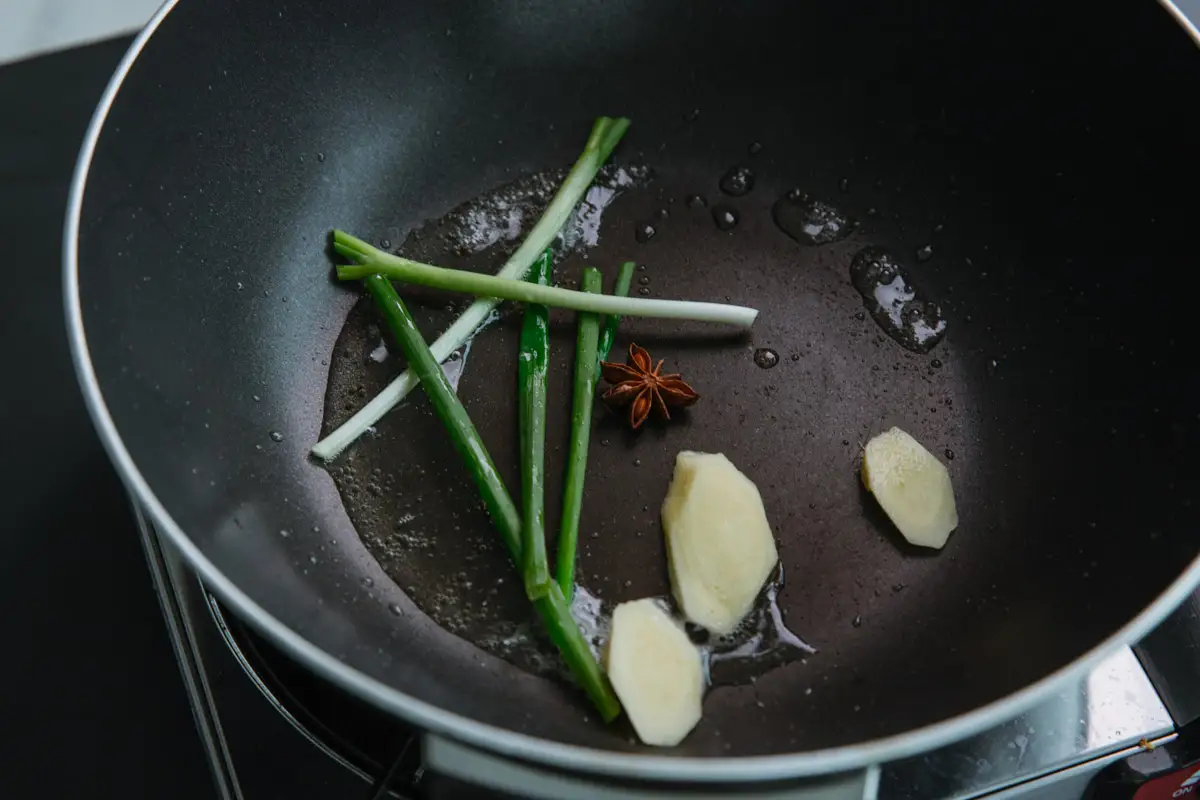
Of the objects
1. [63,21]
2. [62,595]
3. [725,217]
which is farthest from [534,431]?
[63,21]

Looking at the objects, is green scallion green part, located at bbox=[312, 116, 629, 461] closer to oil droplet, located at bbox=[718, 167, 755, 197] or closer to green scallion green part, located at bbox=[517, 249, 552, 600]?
green scallion green part, located at bbox=[517, 249, 552, 600]

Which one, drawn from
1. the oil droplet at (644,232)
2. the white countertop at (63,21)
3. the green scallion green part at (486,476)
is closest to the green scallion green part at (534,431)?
the green scallion green part at (486,476)

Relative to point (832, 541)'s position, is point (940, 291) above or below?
above

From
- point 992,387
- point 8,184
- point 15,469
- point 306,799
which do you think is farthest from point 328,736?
point 8,184

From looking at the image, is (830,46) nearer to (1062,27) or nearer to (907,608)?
(1062,27)

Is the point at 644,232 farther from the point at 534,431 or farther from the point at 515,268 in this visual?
the point at 534,431
